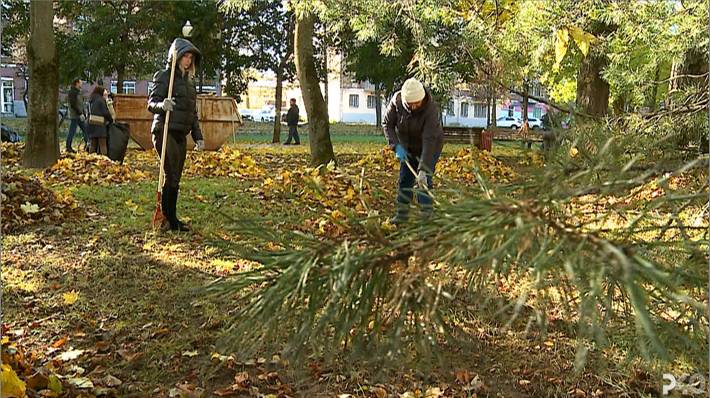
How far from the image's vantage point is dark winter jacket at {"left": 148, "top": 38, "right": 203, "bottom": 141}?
5.63 meters

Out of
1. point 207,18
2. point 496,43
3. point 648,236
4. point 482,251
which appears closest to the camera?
point 482,251

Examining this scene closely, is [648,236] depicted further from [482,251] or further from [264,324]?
[264,324]

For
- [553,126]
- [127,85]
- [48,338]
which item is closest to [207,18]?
[48,338]

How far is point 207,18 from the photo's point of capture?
21062 mm

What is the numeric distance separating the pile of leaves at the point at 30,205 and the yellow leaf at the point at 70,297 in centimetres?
195

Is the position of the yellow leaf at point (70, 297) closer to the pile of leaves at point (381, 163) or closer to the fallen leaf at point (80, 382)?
the fallen leaf at point (80, 382)

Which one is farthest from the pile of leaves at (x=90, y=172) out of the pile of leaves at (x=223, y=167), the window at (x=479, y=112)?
the window at (x=479, y=112)

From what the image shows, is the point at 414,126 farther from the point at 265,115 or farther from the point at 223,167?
the point at 265,115

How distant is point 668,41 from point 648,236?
117 inches

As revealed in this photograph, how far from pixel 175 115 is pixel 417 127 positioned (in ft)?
6.79

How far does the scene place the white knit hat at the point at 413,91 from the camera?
5285 millimetres

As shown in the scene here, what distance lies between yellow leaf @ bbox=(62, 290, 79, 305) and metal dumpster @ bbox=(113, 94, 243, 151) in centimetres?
969

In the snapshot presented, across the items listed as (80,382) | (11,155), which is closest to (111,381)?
(80,382)

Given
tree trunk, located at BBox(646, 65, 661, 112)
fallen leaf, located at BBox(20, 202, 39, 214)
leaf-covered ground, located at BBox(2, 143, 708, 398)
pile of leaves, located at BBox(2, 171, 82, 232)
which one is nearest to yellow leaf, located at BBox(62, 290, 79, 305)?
leaf-covered ground, located at BBox(2, 143, 708, 398)
